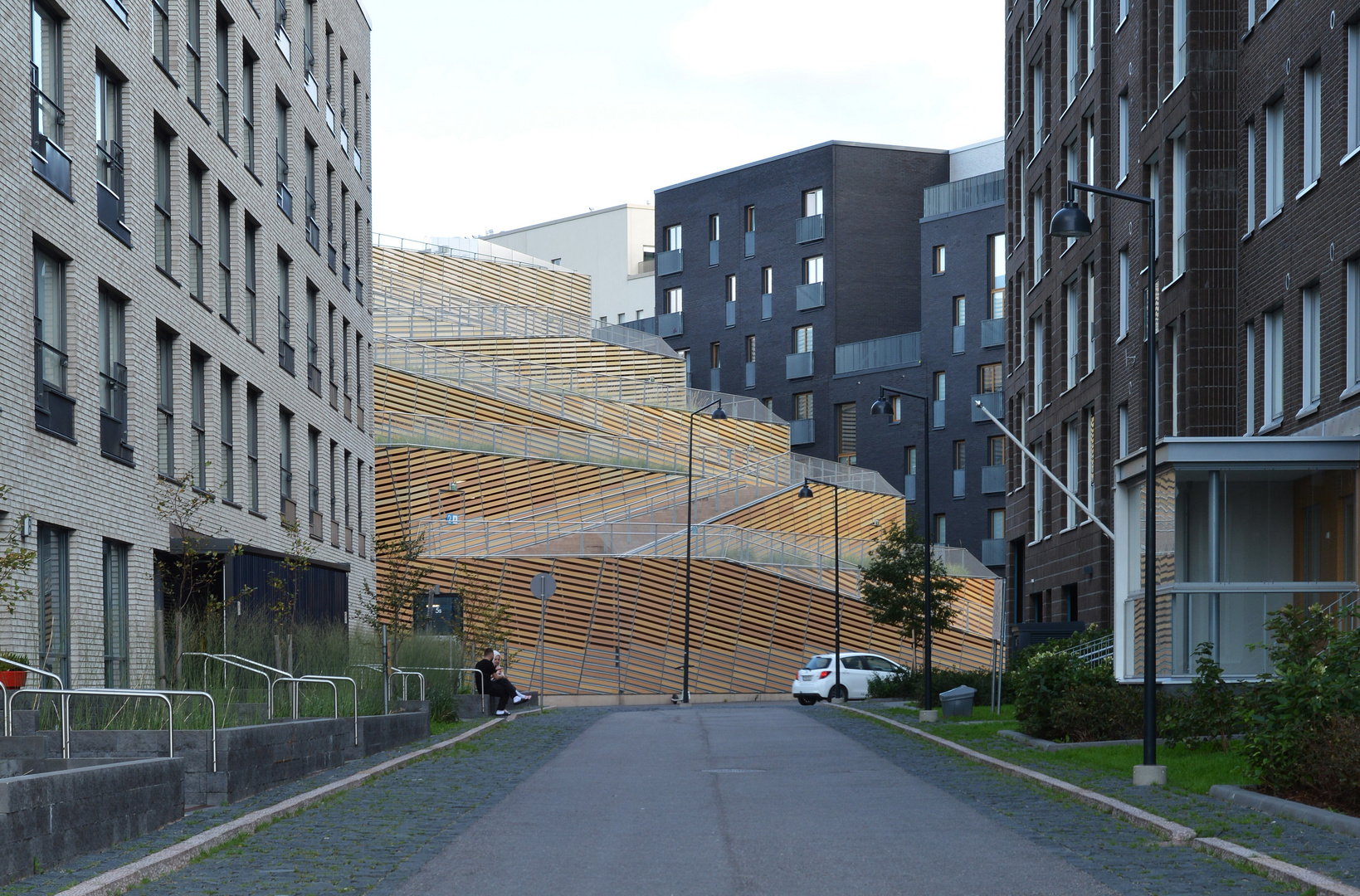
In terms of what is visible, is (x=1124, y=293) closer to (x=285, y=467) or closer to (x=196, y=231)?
(x=285, y=467)

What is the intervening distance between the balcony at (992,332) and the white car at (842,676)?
88.2ft

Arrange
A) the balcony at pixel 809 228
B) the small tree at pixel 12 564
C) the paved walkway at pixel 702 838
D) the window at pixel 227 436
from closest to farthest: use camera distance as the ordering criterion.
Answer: the paved walkway at pixel 702 838 → the small tree at pixel 12 564 → the window at pixel 227 436 → the balcony at pixel 809 228

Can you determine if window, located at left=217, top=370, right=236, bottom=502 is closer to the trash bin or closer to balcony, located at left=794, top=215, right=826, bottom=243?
the trash bin

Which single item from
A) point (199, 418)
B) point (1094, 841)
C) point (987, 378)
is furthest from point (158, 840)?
point (987, 378)

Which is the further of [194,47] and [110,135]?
[194,47]

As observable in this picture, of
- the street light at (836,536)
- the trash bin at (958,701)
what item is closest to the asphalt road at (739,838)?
the trash bin at (958,701)

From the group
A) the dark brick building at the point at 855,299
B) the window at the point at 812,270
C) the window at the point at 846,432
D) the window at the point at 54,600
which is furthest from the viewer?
the window at the point at 812,270

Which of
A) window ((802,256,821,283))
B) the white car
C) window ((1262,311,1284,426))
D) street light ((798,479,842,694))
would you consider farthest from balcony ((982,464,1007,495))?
window ((1262,311,1284,426))

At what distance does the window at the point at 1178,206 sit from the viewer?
30031mm

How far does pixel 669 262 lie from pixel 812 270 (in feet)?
28.9

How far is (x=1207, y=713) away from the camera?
1886 centimetres

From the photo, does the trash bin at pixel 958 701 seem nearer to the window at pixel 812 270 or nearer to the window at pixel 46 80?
the window at pixel 46 80

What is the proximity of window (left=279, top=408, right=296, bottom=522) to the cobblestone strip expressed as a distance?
52.6 feet

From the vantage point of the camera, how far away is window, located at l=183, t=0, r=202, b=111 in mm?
27656
